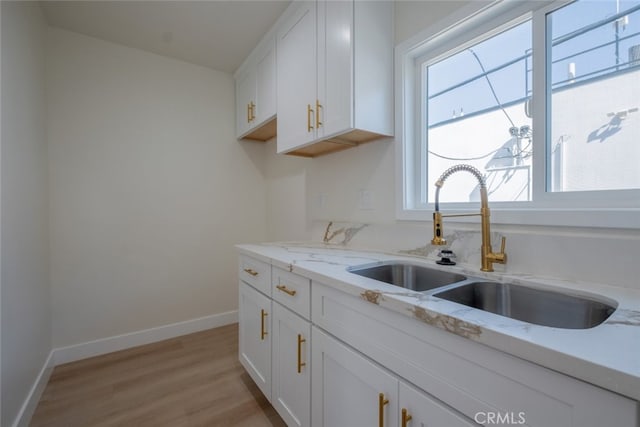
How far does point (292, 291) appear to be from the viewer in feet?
4.01

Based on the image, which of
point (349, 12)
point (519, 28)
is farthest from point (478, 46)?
point (349, 12)

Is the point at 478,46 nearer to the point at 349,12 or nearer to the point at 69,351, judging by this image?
the point at 349,12

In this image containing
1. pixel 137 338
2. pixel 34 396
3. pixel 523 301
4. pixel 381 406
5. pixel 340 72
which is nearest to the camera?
pixel 381 406

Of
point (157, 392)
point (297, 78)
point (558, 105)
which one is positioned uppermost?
point (297, 78)

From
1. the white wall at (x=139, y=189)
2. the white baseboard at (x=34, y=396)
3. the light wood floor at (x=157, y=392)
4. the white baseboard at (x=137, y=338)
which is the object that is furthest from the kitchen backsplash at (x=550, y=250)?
the white baseboard at (x=34, y=396)

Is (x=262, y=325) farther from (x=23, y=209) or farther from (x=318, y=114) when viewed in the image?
(x=23, y=209)

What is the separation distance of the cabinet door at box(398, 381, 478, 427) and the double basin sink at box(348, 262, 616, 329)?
28 centimetres

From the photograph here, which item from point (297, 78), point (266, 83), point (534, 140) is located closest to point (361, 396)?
point (534, 140)

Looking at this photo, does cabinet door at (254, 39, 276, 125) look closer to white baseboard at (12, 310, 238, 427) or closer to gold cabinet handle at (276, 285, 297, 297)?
gold cabinet handle at (276, 285, 297, 297)

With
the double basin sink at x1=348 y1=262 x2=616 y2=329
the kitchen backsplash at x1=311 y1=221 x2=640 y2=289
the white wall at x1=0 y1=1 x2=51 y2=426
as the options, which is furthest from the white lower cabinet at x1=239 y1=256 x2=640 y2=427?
the white wall at x1=0 y1=1 x2=51 y2=426

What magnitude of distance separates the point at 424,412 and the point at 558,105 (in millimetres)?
1182

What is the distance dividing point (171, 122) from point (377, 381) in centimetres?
258

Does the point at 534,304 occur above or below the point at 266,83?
below

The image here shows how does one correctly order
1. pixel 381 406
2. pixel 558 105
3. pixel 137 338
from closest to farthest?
pixel 381 406, pixel 558 105, pixel 137 338
